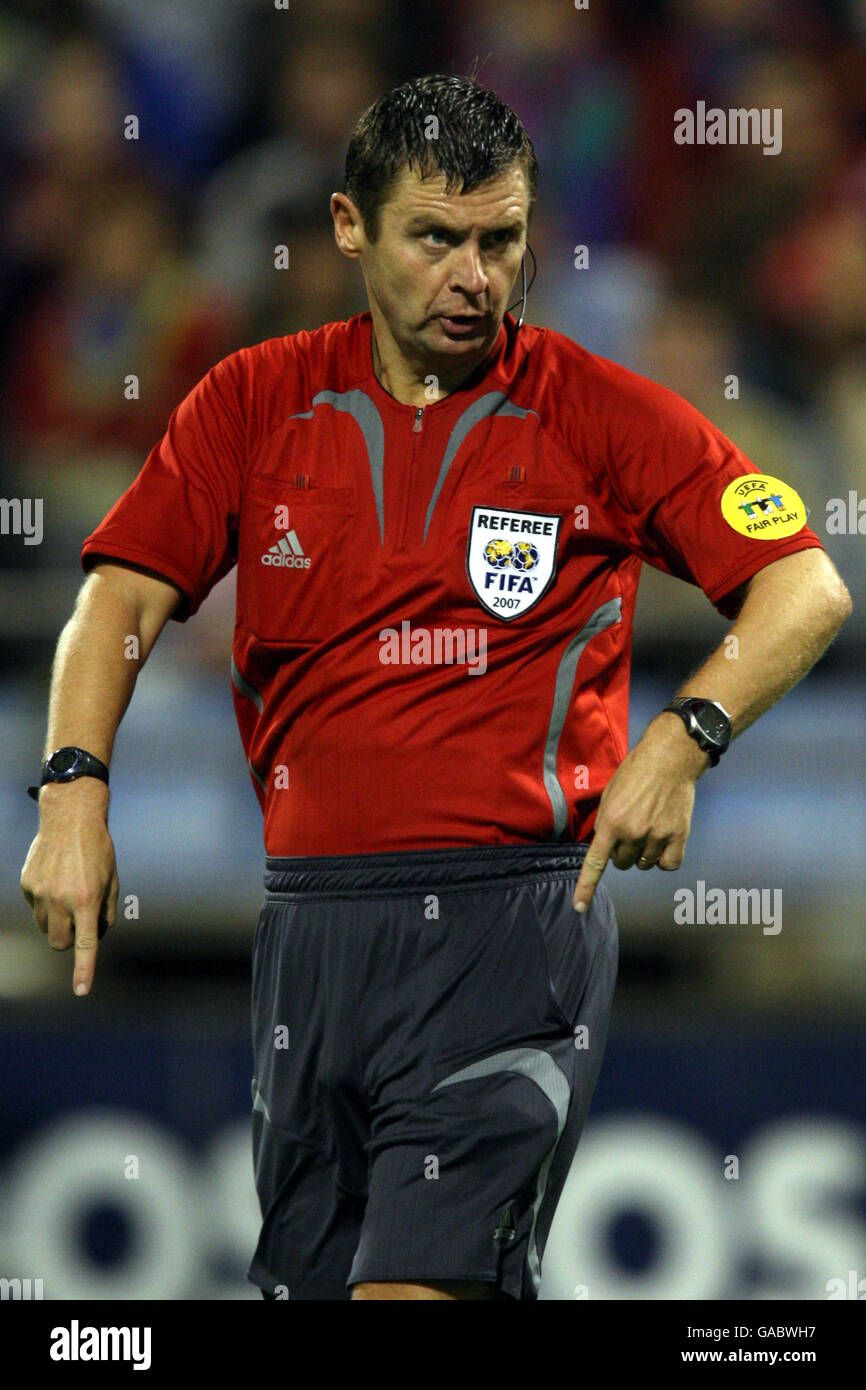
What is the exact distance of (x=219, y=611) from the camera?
4688 mm

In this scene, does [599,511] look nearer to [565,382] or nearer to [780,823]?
[565,382]

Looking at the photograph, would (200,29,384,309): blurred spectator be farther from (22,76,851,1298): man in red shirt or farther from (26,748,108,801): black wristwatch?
(26,748,108,801): black wristwatch

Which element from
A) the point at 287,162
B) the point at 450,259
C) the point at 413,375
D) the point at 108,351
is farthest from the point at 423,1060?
the point at 287,162

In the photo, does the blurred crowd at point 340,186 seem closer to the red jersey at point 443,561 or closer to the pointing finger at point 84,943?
the red jersey at point 443,561

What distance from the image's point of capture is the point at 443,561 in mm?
2584

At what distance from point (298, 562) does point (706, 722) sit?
0.66m

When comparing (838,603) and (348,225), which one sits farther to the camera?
(348,225)

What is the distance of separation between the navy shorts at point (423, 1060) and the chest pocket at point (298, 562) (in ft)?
1.15

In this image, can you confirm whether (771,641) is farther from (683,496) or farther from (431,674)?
(431,674)

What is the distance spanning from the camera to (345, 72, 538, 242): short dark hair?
2.59 metres

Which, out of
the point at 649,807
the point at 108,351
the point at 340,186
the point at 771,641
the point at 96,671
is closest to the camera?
the point at 649,807

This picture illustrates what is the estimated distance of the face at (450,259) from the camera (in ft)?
8.45

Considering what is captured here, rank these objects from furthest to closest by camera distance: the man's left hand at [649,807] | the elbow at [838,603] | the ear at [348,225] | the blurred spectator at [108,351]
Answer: the blurred spectator at [108,351] < the ear at [348,225] < the elbow at [838,603] < the man's left hand at [649,807]

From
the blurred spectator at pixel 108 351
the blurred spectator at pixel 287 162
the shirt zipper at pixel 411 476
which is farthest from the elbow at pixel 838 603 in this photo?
the blurred spectator at pixel 287 162
